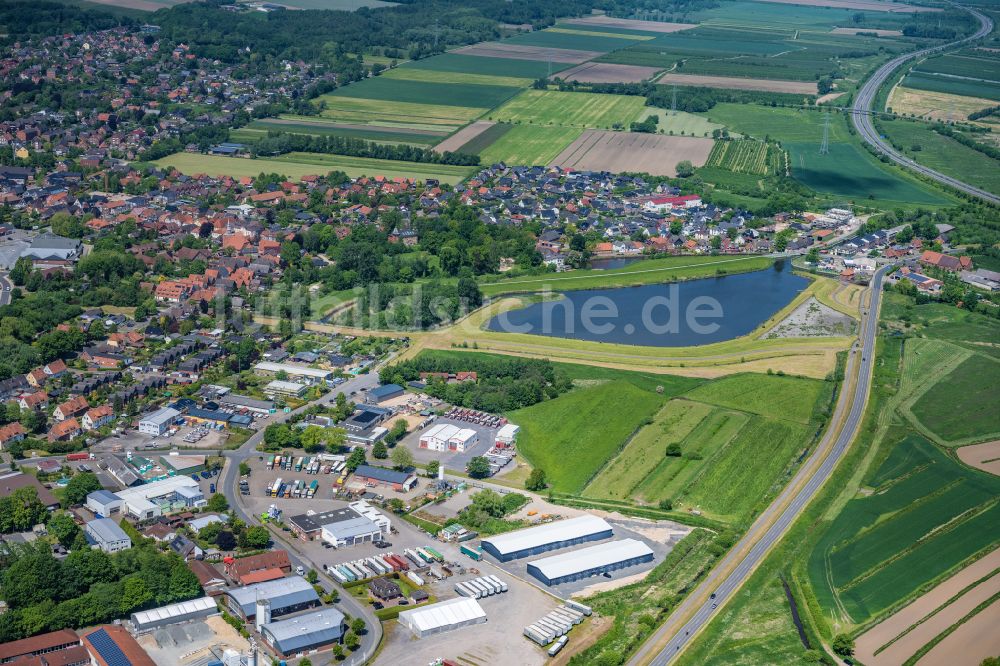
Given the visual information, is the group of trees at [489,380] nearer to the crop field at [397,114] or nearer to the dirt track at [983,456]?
the dirt track at [983,456]

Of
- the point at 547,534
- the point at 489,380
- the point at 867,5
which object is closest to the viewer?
the point at 547,534

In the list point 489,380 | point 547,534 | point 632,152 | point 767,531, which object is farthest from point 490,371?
point 632,152

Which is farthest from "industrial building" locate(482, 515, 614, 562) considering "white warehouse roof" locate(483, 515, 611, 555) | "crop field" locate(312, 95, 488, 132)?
"crop field" locate(312, 95, 488, 132)

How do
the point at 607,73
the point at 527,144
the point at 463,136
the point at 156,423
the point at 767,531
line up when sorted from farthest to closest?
1. the point at 607,73
2. the point at 463,136
3. the point at 527,144
4. the point at 156,423
5. the point at 767,531

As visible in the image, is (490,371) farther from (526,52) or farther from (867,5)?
(867,5)

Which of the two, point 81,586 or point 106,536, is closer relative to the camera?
point 81,586
